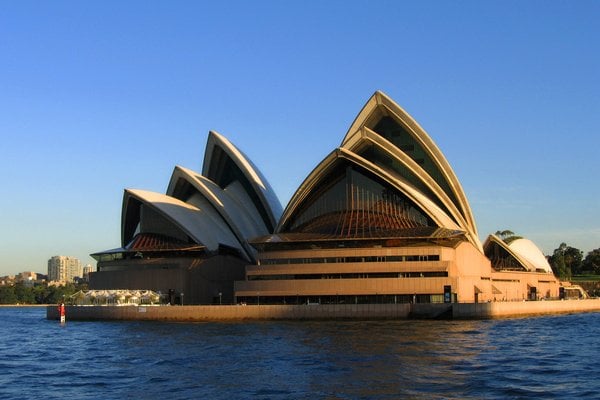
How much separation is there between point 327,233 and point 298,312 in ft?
38.4

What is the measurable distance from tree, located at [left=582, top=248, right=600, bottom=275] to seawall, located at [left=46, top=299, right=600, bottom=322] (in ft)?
346

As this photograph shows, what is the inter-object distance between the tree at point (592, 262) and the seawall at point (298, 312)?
10555 cm

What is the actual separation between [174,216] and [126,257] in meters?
9.85

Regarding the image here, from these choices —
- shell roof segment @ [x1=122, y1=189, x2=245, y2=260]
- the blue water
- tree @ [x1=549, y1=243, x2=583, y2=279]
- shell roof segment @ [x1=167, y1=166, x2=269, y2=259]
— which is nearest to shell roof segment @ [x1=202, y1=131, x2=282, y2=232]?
shell roof segment @ [x1=167, y1=166, x2=269, y2=259]

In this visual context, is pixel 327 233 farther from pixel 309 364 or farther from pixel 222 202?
pixel 309 364

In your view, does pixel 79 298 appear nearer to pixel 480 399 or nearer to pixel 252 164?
pixel 252 164

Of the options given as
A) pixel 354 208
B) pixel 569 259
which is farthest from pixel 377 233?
pixel 569 259

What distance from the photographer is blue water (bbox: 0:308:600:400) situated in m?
31.8

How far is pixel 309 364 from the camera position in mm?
39688

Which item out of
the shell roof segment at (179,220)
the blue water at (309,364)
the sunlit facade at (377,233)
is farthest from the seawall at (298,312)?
the shell roof segment at (179,220)

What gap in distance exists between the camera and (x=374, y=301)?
3221 inches

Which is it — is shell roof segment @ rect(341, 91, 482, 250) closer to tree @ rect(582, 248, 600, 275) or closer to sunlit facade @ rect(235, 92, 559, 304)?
sunlit facade @ rect(235, 92, 559, 304)

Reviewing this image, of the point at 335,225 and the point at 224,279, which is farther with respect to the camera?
the point at 224,279

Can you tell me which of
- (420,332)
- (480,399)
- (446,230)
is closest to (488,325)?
(420,332)
